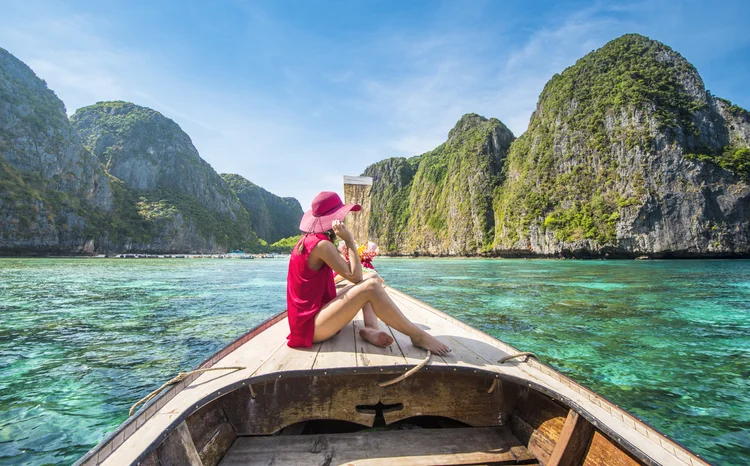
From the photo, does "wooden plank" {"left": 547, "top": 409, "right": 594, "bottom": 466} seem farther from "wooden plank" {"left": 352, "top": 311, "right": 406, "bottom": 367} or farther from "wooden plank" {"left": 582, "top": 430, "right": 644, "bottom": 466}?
"wooden plank" {"left": 352, "top": 311, "right": 406, "bottom": 367}

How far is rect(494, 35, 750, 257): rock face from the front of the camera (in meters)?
46.4

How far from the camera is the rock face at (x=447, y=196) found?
3378 inches

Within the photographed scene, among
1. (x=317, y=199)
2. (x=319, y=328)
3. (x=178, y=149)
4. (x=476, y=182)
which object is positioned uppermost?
(x=178, y=149)

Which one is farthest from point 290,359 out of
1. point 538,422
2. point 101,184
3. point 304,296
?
point 101,184

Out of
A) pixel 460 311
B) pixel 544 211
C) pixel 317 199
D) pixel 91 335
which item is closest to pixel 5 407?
pixel 91 335

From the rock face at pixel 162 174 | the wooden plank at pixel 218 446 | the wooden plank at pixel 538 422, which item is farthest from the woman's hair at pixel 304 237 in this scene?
the rock face at pixel 162 174

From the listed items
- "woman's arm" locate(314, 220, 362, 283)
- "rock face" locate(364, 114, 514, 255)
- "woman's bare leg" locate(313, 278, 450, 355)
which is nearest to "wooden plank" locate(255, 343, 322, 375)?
"woman's bare leg" locate(313, 278, 450, 355)

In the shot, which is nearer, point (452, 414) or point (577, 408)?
Answer: point (577, 408)

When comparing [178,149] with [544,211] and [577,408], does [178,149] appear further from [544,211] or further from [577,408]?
[577,408]

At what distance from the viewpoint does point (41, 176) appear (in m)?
69.6

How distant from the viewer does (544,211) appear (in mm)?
62219

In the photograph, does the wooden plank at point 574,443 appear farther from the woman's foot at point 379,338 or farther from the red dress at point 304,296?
the red dress at point 304,296

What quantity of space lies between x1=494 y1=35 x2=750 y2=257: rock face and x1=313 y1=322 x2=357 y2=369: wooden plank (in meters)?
57.3

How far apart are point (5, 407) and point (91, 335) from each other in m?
3.46
